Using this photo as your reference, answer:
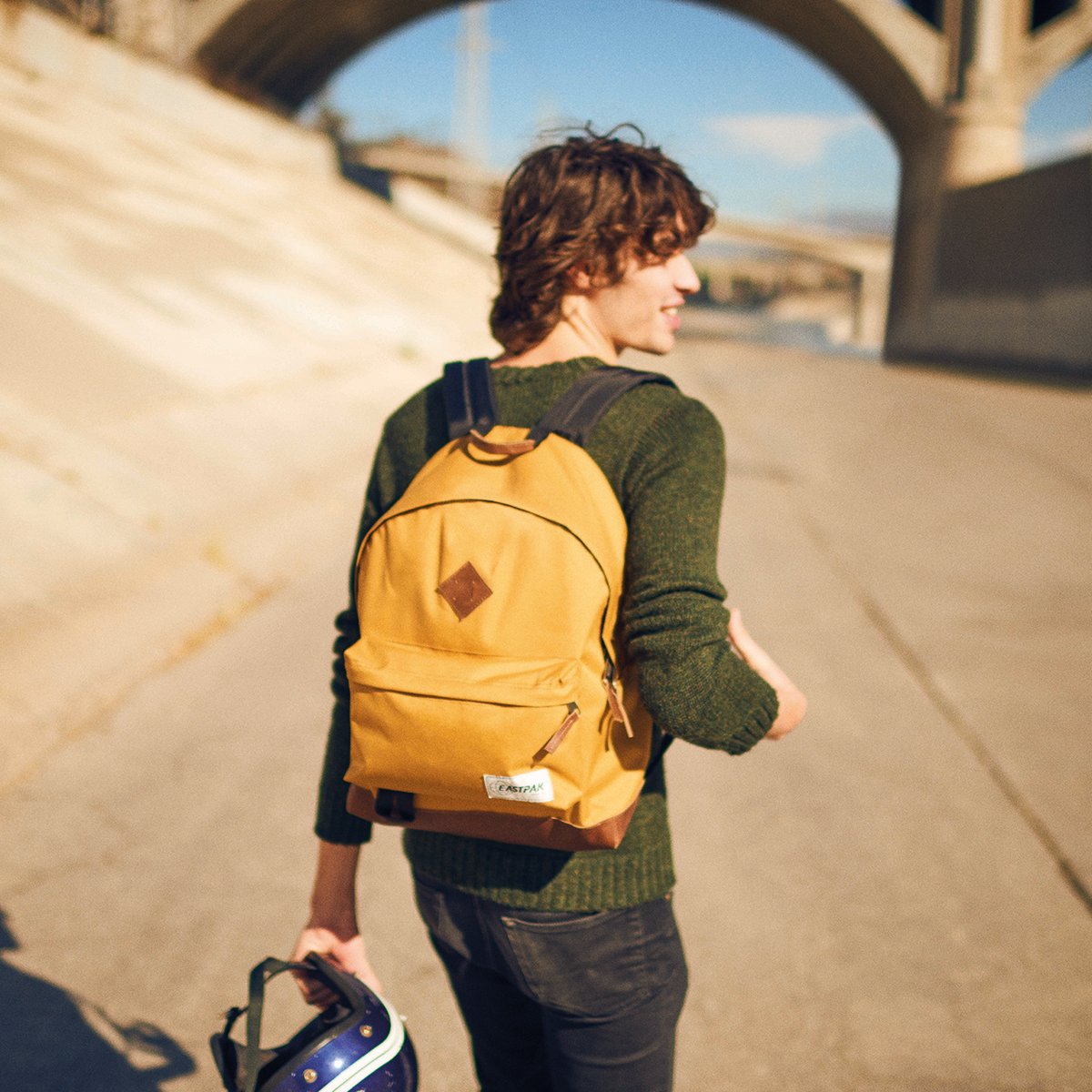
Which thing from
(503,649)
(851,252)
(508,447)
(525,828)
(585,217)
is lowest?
(851,252)

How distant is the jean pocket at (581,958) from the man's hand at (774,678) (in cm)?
34

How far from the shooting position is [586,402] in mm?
1312

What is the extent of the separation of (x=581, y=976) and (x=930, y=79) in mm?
35423

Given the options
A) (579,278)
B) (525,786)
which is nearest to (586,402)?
(579,278)

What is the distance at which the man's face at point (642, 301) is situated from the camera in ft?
4.82

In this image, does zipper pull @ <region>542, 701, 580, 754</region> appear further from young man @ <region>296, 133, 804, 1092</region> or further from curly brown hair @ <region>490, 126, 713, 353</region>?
curly brown hair @ <region>490, 126, 713, 353</region>

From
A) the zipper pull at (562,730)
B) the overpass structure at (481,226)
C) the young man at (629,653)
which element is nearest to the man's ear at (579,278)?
the young man at (629,653)

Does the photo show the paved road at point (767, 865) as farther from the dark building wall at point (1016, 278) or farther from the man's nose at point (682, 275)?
the dark building wall at point (1016, 278)

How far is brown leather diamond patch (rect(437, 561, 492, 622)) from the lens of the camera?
3.95ft

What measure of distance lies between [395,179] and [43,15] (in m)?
26.5

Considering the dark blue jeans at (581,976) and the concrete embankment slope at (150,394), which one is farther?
the concrete embankment slope at (150,394)

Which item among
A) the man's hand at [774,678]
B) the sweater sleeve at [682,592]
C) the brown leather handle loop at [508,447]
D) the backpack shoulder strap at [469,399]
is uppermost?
the backpack shoulder strap at [469,399]

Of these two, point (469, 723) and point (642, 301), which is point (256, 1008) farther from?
point (642, 301)

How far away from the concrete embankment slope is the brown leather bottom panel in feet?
9.18
